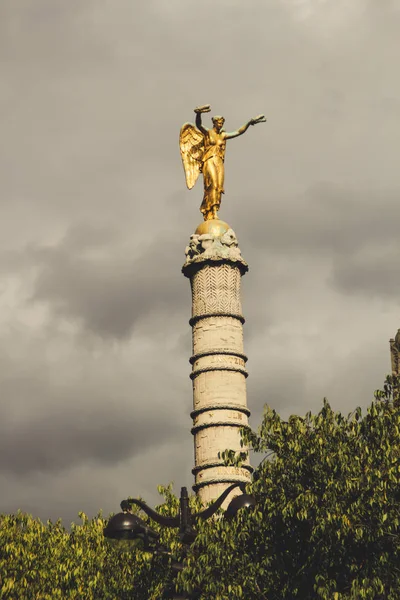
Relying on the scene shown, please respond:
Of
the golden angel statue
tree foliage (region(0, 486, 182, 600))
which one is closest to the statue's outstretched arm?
the golden angel statue

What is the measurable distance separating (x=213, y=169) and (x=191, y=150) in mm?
1276

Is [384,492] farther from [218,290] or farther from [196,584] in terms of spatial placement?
[218,290]

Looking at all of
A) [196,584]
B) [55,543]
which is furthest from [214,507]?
[55,543]

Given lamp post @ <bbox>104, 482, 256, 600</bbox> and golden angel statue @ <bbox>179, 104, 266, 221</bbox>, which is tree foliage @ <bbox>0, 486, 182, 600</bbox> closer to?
lamp post @ <bbox>104, 482, 256, 600</bbox>

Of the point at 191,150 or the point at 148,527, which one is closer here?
the point at 148,527

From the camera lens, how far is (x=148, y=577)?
20375 mm

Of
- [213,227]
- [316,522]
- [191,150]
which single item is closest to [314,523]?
[316,522]

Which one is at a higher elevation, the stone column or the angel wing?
the angel wing

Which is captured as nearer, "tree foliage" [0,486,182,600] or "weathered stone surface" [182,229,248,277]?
"tree foliage" [0,486,182,600]

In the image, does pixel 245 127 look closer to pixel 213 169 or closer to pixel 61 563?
pixel 213 169

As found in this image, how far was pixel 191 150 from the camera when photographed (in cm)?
3247

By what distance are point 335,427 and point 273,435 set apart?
1149 millimetres

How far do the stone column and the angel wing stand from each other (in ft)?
6.87

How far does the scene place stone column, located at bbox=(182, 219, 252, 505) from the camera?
28.0 m
